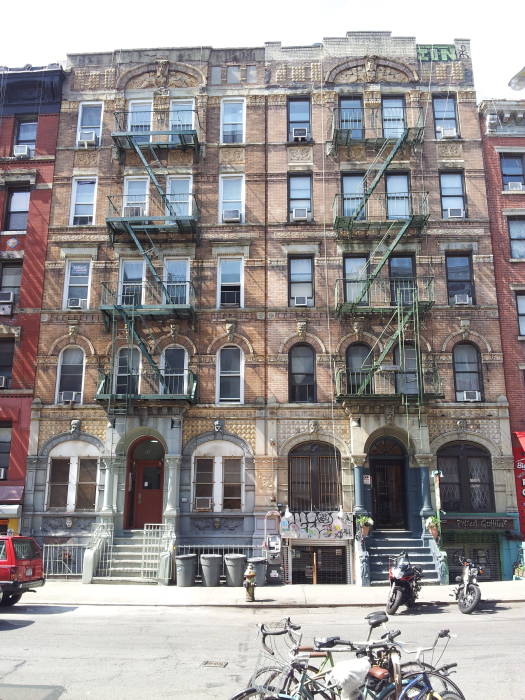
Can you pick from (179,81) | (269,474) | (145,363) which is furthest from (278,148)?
(269,474)

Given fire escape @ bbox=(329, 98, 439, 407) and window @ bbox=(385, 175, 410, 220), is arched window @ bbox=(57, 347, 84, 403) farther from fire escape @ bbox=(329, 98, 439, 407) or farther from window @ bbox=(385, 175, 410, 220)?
window @ bbox=(385, 175, 410, 220)

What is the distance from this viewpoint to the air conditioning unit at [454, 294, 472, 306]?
903 inches

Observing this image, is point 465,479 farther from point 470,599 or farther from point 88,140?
point 88,140

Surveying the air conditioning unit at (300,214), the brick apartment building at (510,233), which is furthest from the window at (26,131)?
the brick apartment building at (510,233)

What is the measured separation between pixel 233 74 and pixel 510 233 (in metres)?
12.9

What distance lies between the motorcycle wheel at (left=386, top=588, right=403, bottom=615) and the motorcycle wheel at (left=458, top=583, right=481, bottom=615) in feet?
4.87

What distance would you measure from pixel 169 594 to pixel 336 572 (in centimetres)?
597

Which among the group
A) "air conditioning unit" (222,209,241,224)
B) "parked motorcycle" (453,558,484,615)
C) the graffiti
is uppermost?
"air conditioning unit" (222,209,241,224)

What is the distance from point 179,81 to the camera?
2575cm

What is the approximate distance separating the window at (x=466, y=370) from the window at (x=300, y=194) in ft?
25.1

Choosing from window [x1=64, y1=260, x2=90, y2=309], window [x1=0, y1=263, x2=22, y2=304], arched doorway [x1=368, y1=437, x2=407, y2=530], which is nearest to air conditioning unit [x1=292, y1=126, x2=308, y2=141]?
window [x1=64, y1=260, x2=90, y2=309]

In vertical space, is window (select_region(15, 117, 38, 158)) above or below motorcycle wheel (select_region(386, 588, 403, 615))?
above

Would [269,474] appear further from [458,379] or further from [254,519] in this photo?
[458,379]

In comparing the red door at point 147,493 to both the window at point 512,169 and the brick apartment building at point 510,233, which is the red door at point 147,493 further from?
the window at point 512,169
